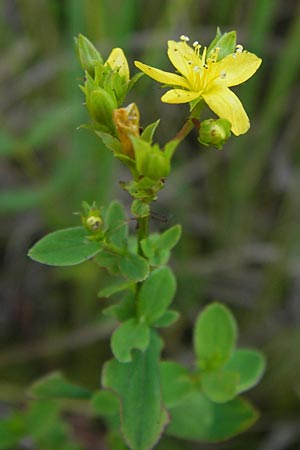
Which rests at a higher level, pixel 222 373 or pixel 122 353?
pixel 122 353

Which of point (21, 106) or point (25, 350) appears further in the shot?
point (21, 106)

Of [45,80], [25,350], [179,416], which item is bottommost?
[25,350]

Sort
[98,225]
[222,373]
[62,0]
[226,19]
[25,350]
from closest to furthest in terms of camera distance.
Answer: [98,225], [222,373], [25,350], [226,19], [62,0]

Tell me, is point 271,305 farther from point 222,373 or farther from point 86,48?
point 86,48

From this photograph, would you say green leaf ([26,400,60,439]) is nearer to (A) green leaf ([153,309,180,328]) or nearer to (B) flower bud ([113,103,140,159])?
(A) green leaf ([153,309,180,328])

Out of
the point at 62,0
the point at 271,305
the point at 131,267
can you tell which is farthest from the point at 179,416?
the point at 62,0

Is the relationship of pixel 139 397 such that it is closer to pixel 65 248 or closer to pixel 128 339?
pixel 128 339

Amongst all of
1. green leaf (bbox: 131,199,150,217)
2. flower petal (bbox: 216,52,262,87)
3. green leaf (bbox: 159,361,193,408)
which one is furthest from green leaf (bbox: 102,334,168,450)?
flower petal (bbox: 216,52,262,87)

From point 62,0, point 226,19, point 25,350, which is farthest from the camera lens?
point 62,0
